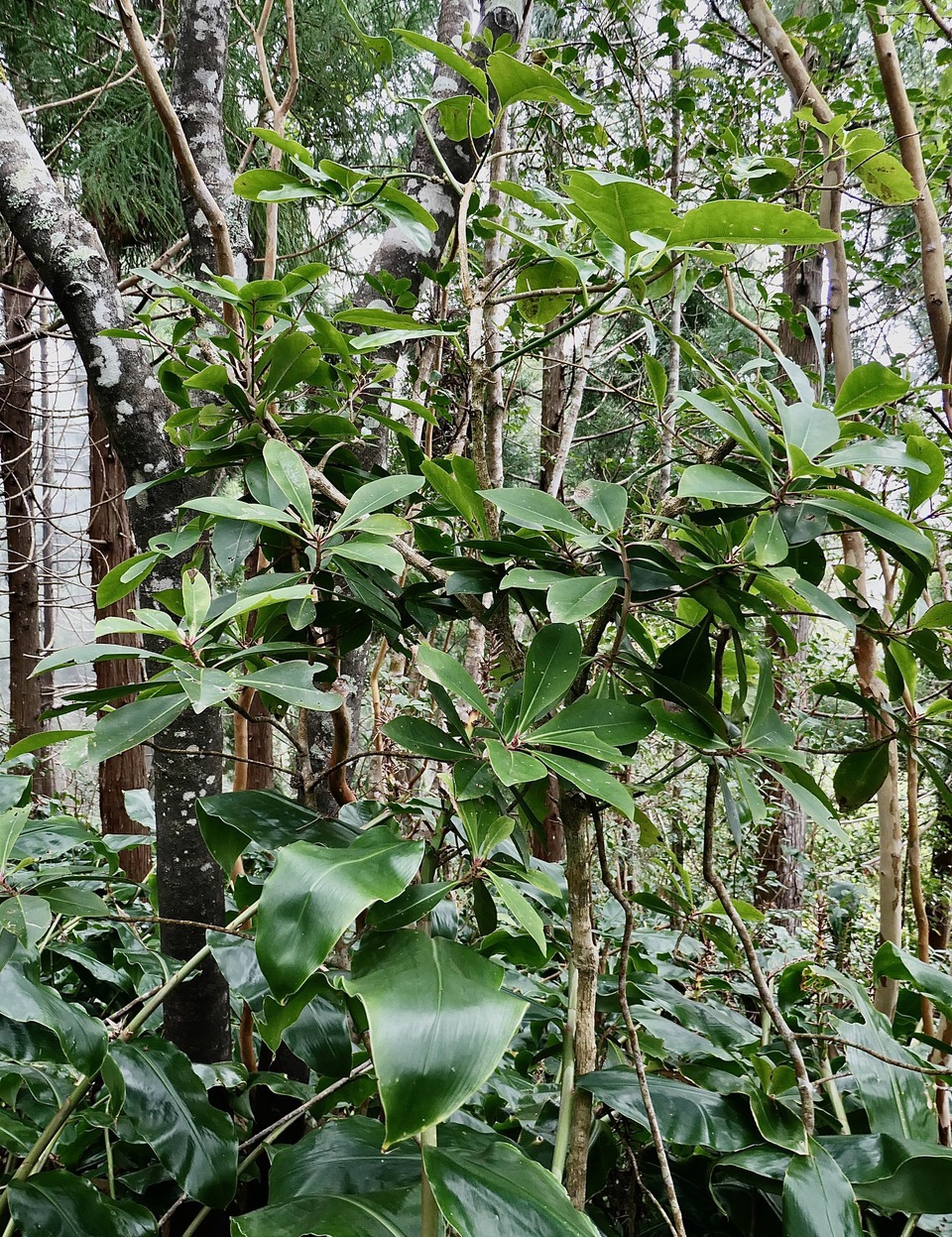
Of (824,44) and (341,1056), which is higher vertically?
(824,44)

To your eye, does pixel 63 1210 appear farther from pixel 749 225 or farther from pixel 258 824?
pixel 749 225

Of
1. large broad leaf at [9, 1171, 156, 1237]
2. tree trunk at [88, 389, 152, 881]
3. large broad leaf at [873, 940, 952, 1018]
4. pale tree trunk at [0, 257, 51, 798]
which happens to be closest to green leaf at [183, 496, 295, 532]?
large broad leaf at [9, 1171, 156, 1237]

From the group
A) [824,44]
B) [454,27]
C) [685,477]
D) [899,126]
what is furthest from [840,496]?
[824,44]

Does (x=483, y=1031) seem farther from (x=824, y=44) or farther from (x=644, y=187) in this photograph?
(x=824, y=44)

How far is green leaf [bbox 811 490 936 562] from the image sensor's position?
0.41 m

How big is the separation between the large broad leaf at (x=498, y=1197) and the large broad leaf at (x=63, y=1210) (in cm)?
28

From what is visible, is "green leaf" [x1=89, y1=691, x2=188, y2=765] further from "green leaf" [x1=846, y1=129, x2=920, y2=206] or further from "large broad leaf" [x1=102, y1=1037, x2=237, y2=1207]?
"green leaf" [x1=846, y1=129, x2=920, y2=206]

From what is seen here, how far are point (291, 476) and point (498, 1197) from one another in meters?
0.40

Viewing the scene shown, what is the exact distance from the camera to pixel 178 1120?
561 mm

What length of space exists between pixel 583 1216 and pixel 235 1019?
74cm

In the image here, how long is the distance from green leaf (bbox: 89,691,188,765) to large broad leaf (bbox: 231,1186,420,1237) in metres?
0.25

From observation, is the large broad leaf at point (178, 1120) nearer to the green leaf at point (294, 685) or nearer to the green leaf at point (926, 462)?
the green leaf at point (294, 685)

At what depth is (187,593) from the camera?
1.40 feet

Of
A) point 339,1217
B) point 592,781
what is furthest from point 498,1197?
point 592,781
